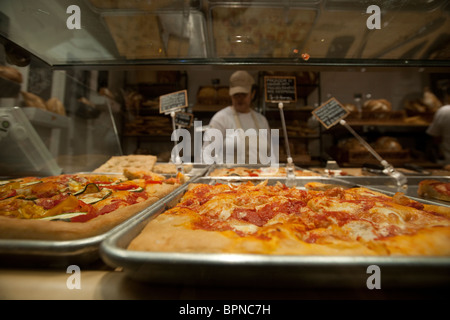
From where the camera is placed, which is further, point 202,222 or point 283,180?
point 283,180

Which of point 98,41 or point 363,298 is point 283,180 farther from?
point 98,41

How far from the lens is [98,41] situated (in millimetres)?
2018

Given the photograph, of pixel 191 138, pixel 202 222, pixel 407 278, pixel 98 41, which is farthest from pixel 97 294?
pixel 191 138

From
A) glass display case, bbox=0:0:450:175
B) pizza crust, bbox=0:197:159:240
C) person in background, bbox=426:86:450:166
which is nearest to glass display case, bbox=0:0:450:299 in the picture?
glass display case, bbox=0:0:450:175

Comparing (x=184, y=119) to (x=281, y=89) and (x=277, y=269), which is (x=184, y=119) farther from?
(x=277, y=269)

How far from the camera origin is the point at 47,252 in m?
0.69

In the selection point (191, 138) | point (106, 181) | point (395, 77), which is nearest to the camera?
point (106, 181)

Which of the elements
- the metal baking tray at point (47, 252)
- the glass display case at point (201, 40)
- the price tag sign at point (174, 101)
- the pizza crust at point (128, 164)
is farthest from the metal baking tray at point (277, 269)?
the pizza crust at point (128, 164)

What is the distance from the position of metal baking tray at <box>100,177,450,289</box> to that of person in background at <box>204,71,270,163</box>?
348 cm

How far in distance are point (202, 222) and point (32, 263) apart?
0.64 metres

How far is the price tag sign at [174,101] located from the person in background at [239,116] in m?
1.41

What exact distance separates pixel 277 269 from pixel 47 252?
2.42ft

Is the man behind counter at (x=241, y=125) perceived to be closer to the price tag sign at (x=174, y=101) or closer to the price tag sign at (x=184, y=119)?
the price tag sign at (x=184, y=119)

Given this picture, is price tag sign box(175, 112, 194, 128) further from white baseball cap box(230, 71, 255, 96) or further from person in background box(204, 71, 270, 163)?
white baseball cap box(230, 71, 255, 96)
